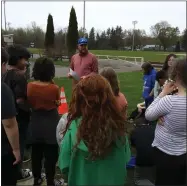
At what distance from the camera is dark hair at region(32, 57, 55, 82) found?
326 cm

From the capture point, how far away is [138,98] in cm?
1053

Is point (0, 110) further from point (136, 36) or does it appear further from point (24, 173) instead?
point (136, 36)

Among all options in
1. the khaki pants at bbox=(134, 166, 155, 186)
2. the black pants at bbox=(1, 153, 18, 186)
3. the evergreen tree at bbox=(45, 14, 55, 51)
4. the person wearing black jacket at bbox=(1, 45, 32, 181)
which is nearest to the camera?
the black pants at bbox=(1, 153, 18, 186)

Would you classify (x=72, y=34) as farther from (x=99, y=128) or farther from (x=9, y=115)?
(x=99, y=128)

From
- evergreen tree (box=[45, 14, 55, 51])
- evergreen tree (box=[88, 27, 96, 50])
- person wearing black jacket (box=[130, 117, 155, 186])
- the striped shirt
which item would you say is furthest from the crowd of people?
evergreen tree (box=[88, 27, 96, 50])

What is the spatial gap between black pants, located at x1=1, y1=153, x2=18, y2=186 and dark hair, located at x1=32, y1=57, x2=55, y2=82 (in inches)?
37.7

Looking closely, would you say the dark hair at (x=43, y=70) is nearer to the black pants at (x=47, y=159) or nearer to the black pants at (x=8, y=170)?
the black pants at (x=47, y=159)

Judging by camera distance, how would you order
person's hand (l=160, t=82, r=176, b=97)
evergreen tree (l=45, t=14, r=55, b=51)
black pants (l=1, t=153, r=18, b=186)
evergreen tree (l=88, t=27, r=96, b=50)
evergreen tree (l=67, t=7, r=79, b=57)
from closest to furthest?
person's hand (l=160, t=82, r=176, b=97), black pants (l=1, t=153, r=18, b=186), evergreen tree (l=67, t=7, r=79, b=57), evergreen tree (l=45, t=14, r=55, b=51), evergreen tree (l=88, t=27, r=96, b=50)

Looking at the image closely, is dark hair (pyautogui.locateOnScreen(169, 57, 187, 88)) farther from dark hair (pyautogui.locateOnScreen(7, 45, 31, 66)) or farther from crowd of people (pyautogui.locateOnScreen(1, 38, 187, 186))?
dark hair (pyautogui.locateOnScreen(7, 45, 31, 66))

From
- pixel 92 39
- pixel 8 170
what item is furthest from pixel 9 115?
pixel 92 39

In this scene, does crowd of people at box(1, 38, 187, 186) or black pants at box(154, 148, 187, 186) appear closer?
crowd of people at box(1, 38, 187, 186)

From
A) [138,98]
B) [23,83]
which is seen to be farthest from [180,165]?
[138,98]

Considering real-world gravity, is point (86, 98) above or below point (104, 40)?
below

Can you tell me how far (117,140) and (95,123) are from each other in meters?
0.22
